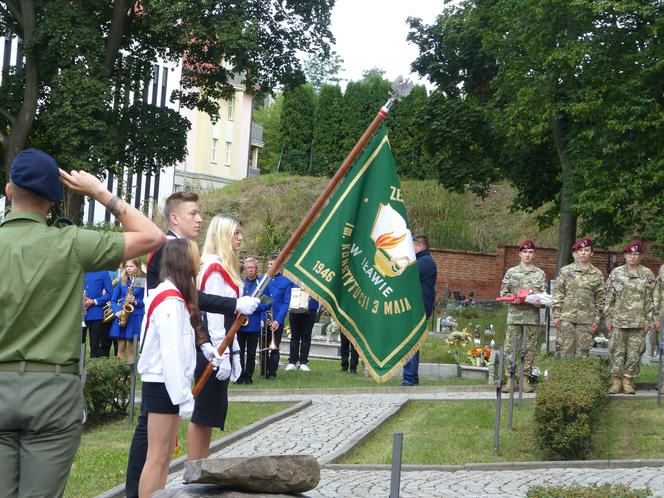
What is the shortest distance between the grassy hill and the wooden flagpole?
111 feet

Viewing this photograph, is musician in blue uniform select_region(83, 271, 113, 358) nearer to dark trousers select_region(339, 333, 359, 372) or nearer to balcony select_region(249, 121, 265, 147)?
dark trousers select_region(339, 333, 359, 372)

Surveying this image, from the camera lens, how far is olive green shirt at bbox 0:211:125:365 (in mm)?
4828

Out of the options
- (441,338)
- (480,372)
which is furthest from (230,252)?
(441,338)

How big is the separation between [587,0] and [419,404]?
16.7 m

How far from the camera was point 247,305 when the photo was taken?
25.7 ft

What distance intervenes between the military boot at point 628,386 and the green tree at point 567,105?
12835 millimetres

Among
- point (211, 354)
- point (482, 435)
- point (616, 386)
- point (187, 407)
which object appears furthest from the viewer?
point (616, 386)

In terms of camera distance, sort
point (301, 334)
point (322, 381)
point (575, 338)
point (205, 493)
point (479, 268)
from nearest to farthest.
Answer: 1. point (205, 493)
2. point (575, 338)
3. point (322, 381)
4. point (301, 334)
5. point (479, 268)

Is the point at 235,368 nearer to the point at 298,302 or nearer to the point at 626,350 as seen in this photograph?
the point at 626,350

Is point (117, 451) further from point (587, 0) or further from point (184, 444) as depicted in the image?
point (587, 0)

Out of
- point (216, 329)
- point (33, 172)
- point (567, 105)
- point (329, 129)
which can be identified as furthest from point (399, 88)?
point (329, 129)

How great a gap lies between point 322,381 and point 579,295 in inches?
188

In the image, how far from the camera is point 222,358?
781cm

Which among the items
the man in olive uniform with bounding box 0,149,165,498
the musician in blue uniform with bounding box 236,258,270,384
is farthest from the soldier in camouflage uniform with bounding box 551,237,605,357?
the man in olive uniform with bounding box 0,149,165,498
